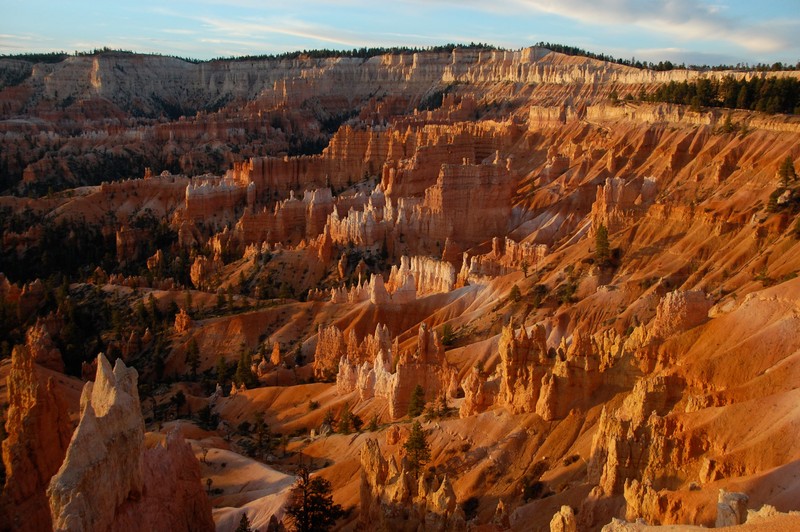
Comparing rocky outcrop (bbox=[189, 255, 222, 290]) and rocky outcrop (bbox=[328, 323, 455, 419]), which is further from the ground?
rocky outcrop (bbox=[328, 323, 455, 419])

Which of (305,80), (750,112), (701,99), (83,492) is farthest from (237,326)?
(305,80)

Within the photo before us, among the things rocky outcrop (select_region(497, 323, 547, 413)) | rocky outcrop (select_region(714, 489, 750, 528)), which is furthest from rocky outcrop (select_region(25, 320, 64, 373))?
rocky outcrop (select_region(714, 489, 750, 528))

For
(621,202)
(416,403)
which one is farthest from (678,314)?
(621,202)

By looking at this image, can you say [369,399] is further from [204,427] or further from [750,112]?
[750,112]

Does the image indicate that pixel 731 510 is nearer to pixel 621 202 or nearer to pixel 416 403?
pixel 416 403

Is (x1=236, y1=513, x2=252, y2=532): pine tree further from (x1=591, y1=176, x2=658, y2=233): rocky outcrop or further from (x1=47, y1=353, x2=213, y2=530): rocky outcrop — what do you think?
(x1=591, y1=176, x2=658, y2=233): rocky outcrop

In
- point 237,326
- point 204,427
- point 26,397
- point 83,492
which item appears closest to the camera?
point 83,492

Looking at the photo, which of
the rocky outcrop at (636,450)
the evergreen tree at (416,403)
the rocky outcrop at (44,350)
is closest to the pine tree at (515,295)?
the evergreen tree at (416,403)
